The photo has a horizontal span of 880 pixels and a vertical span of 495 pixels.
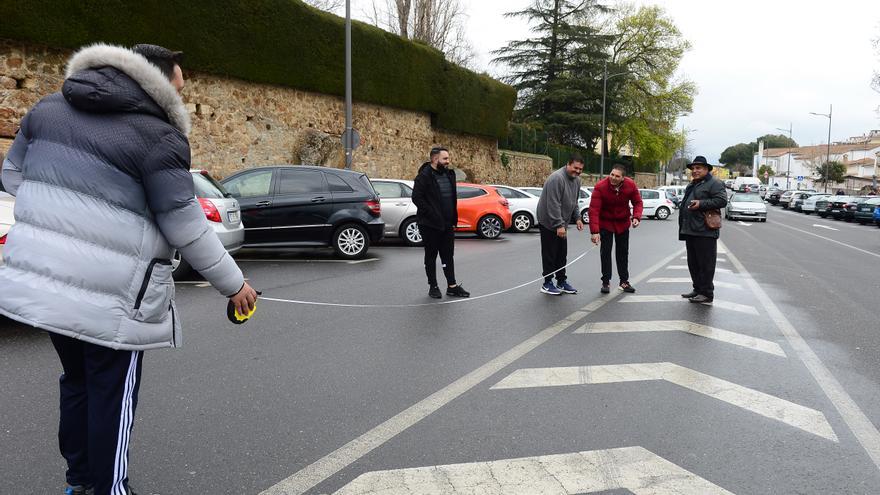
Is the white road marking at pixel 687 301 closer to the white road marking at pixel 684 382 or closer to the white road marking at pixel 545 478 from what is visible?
the white road marking at pixel 684 382

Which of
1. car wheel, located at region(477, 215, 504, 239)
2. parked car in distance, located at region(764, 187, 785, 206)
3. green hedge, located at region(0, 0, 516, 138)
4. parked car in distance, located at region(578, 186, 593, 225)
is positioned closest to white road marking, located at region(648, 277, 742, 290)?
car wheel, located at region(477, 215, 504, 239)

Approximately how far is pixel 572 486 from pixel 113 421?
2.04 m

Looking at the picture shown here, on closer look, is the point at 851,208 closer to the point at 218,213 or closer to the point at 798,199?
the point at 798,199

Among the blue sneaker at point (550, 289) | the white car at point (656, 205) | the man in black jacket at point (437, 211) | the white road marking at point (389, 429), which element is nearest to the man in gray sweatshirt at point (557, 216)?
the blue sneaker at point (550, 289)

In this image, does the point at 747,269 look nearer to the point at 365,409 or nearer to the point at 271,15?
the point at 365,409

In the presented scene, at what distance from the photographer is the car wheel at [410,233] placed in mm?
14641

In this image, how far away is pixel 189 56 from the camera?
16312mm

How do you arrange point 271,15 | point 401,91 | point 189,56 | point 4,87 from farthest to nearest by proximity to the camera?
1. point 401,91
2. point 271,15
3. point 189,56
4. point 4,87

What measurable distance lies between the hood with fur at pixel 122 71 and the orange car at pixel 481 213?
14.5 m

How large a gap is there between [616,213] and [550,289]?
4.60 feet

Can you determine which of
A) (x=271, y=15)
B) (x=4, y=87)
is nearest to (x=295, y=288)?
(x=4, y=87)

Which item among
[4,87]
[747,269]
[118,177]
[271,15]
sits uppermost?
[271,15]

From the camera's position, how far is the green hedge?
44.6 feet

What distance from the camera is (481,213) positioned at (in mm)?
17016
